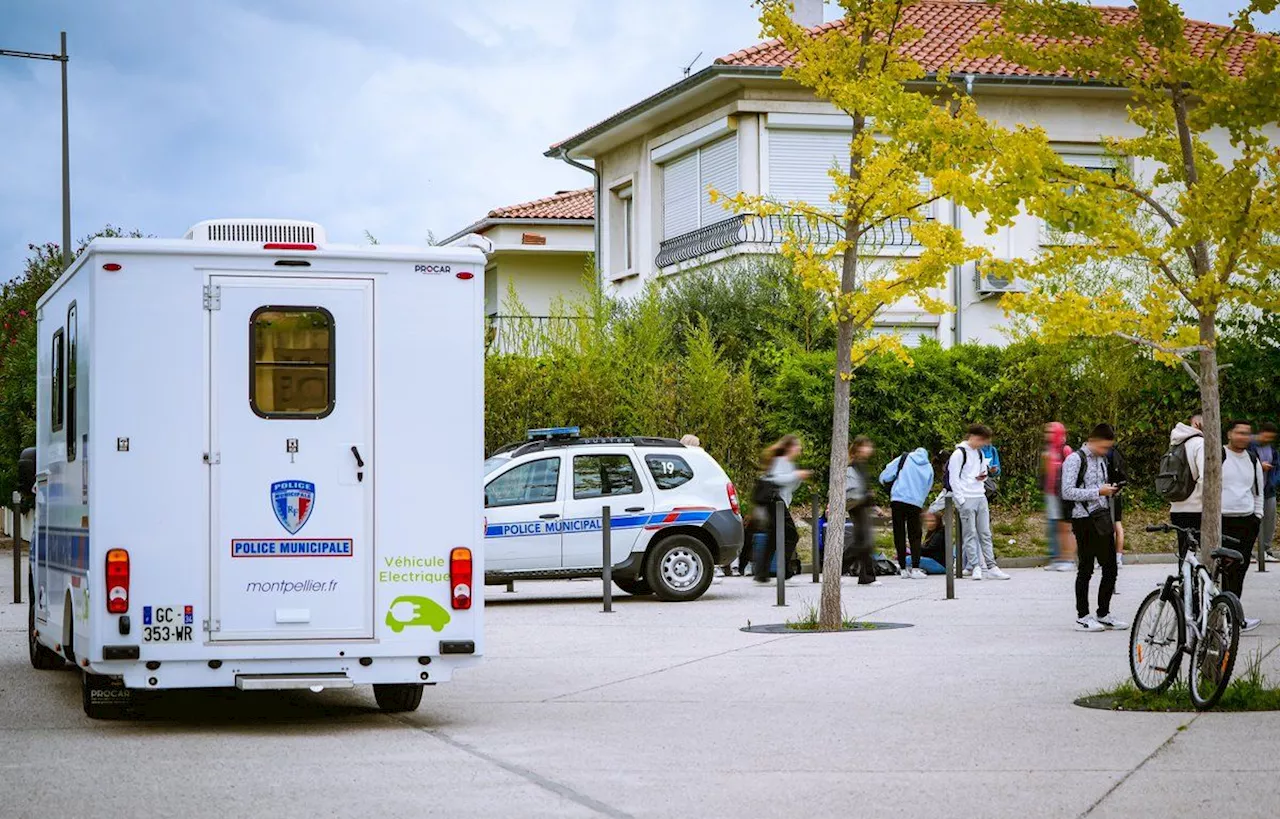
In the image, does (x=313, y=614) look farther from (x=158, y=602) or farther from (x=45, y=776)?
(x=45, y=776)

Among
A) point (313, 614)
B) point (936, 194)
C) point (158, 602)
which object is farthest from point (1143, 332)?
point (158, 602)

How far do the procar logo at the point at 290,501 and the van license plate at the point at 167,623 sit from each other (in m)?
0.71

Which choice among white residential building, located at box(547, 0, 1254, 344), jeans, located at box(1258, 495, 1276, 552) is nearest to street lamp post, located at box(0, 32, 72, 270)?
white residential building, located at box(547, 0, 1254, 344)

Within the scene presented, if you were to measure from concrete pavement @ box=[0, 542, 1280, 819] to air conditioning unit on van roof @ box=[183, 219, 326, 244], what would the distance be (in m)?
2.87

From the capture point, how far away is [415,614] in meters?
10.1

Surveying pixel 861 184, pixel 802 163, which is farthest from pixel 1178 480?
pixel 802 163

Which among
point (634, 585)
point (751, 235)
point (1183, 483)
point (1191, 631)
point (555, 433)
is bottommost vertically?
point (634, 585)

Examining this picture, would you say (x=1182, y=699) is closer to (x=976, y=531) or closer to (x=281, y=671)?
(x=281, y=671)

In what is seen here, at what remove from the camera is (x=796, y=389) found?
27438mm

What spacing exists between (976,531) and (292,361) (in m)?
13.8

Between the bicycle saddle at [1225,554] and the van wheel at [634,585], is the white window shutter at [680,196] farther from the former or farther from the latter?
the bicycle saddle at [1225,554]

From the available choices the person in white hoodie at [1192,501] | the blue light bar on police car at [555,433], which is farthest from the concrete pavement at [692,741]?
the blue light bar on police car at [555,433]

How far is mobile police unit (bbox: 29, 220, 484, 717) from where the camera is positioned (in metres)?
9.84

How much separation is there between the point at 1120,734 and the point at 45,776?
5446 mm
